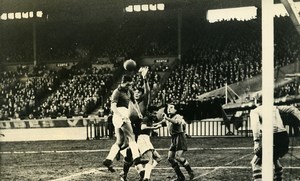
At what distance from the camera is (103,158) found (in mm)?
9406

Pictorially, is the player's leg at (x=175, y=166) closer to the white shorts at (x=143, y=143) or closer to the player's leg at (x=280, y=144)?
the white shorts at (x=143, y=143)

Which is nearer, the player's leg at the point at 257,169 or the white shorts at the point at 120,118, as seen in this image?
the player's leg at the point at 257,169

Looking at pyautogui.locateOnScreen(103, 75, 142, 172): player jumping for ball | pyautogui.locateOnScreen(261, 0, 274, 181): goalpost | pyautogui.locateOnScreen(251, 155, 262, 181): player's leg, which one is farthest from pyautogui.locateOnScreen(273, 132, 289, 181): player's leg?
pyautogui.locateOnScreen(261, 0, 274, 181): goalpost

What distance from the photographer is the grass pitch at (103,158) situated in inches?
280

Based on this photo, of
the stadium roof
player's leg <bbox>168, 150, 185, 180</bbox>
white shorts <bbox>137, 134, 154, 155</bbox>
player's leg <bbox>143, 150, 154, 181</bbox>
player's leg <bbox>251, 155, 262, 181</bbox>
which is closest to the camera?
player's leg <bbox>251, 155, 262, 181</bbox>

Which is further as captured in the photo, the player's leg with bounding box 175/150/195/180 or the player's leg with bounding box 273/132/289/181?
the player's leg with bounding box 175/150/195/180

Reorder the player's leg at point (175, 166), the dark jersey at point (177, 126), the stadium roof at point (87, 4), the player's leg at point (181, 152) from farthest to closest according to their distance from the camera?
1. the stadium roof at point (87, 4)
2. the dark jersey at point (177, 126)
3. the player's leg at point (181, 152)
4. the player's leg at point (175, 166)

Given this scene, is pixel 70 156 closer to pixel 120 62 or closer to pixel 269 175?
pixel 120 62

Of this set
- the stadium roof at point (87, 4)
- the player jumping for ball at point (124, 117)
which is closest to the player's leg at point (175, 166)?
the player jumping for ball at point (124, 117)

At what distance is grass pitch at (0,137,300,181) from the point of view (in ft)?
23.4

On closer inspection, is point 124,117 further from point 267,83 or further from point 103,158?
point 103,158

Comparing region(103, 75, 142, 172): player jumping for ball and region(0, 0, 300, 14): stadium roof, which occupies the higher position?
region(0, 0, 300, 14): stadium roof

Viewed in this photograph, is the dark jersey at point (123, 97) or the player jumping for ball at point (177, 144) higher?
the dark jersey at point (123, 97)

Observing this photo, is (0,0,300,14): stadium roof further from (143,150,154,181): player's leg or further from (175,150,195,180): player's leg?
(143,150,154,181): player's leg
